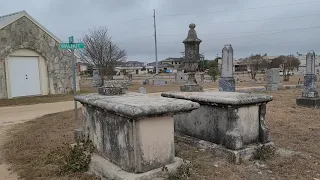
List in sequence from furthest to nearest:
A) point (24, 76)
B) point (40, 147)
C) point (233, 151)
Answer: point (24, 76) < point (40, 147) < point (233, 151)

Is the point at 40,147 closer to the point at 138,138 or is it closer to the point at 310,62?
the point at 138,138

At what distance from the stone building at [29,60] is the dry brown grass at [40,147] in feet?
24.5

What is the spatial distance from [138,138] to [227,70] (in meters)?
8.41

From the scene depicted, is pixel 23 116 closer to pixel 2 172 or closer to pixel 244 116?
pixel 2 172

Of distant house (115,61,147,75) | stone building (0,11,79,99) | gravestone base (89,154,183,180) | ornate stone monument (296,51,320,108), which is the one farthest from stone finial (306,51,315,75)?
distant house (115,61,147,75)

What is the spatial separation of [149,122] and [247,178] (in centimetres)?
162

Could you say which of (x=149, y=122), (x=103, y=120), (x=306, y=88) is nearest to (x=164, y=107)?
(x=149, y=122)

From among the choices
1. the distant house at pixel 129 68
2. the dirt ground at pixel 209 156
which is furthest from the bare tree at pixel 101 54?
the dirt ground at pixel 209 156

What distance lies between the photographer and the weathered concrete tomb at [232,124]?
475cm

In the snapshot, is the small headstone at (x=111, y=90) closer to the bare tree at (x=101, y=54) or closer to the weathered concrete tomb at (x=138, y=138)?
the weathered concrete tomb at (x=138, y=138)

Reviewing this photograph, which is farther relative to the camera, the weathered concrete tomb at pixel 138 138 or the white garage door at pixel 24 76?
the white garage door at pixel 24 76

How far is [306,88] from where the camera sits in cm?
1238

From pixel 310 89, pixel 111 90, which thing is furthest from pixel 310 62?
pixel 111 90

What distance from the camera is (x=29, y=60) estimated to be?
16.9 meters
